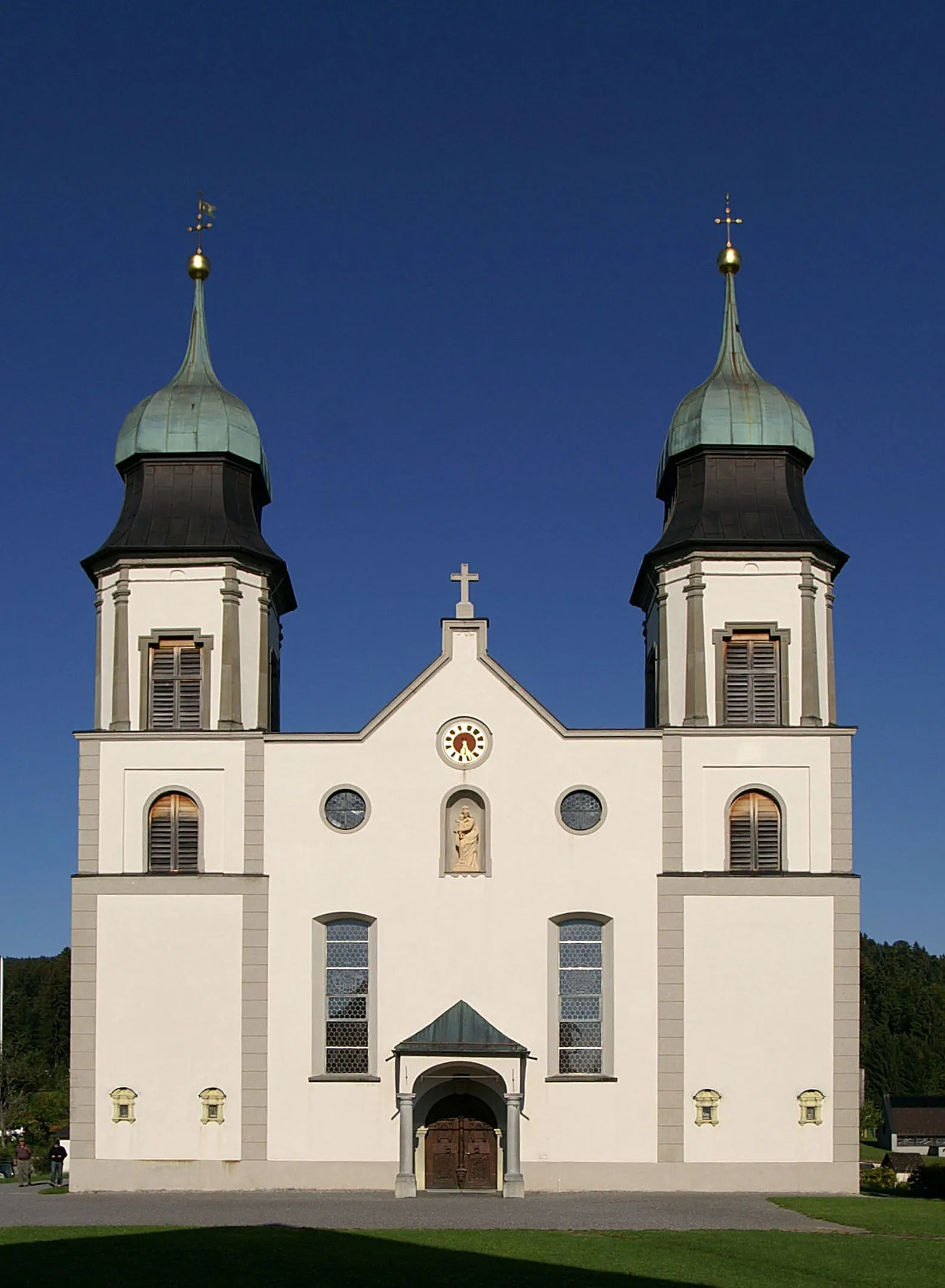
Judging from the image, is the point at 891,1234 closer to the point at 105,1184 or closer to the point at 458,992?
the point at 458,992

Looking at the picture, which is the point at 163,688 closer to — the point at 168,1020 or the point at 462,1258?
the point at 168,1020

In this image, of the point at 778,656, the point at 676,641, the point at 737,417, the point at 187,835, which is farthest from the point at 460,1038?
the point at 737,417

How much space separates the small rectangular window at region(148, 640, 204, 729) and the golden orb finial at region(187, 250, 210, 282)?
28.7 feet

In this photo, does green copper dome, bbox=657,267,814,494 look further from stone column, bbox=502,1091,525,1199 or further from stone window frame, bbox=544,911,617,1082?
stone column, bbox=502,1091,525,1199

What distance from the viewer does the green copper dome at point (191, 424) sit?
121 ft

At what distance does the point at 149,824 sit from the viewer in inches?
1367

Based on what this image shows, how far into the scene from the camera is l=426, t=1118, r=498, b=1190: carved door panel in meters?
33.4

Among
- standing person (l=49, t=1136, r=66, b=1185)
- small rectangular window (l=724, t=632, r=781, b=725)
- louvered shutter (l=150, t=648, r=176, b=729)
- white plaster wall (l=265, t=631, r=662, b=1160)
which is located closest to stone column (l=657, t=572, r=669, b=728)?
white plaster wall (l=265, t=631, r=662, b=1160)

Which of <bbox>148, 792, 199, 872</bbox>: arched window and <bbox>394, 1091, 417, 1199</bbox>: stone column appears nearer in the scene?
<bbox>394, 1091, 417, 1199</bbox>: stone column

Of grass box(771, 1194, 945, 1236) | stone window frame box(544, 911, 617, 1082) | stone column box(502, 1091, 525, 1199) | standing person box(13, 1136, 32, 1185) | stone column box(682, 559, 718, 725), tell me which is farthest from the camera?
standing person box(13, 1136, 32, 1185)

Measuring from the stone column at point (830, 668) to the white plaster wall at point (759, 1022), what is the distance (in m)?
3.78

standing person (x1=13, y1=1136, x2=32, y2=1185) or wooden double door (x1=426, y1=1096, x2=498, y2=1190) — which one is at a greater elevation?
wooden double door (x1=426, y1=1096, x2=498, y2=1190)

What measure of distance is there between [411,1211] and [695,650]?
40.8 feet

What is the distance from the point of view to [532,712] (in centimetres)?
3497
